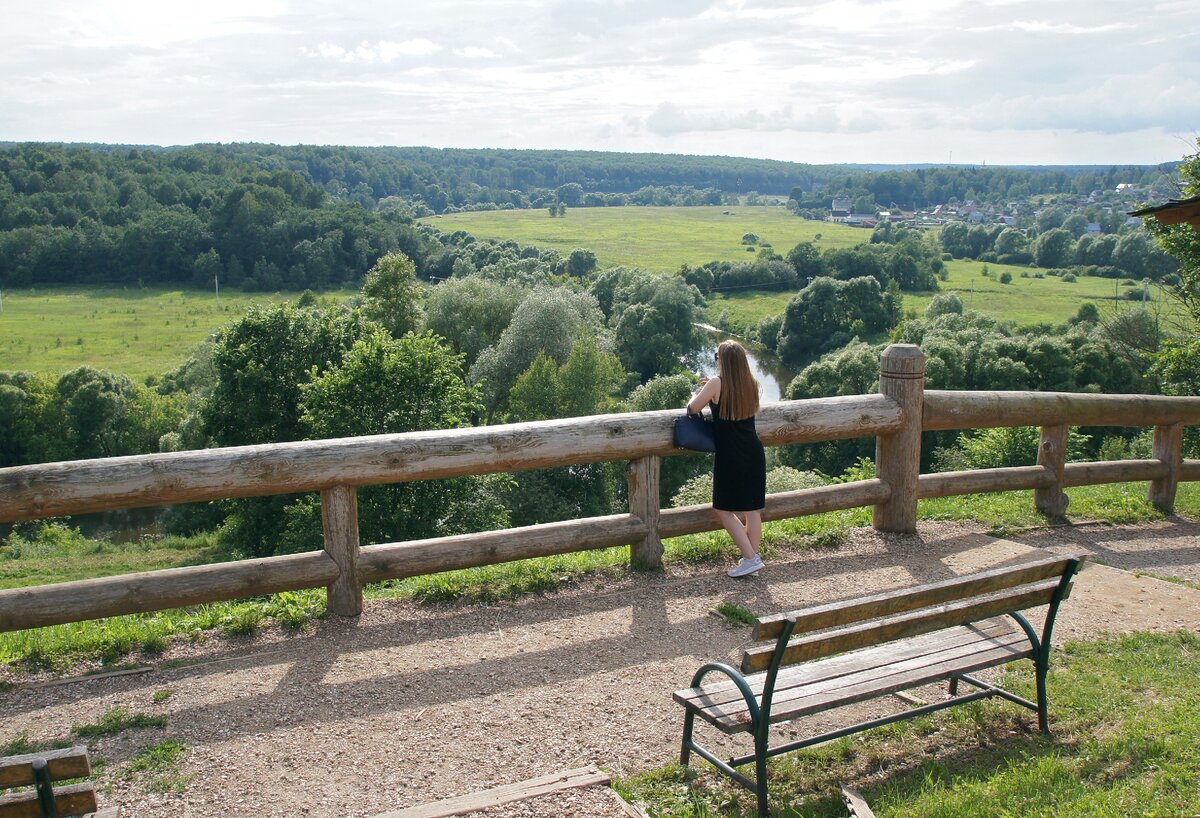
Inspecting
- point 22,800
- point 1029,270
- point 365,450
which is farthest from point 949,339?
point 1029,270

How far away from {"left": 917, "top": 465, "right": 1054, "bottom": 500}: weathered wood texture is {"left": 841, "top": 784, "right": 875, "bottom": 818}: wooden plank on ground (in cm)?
455

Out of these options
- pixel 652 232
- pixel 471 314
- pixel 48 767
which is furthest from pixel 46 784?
pixel 652 232

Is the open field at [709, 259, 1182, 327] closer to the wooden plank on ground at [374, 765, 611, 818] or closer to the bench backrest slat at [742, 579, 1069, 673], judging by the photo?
the bench backrest slat at [742, 579, 1069, 673]

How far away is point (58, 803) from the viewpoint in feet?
11.3

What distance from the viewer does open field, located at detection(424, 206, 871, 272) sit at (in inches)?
5133

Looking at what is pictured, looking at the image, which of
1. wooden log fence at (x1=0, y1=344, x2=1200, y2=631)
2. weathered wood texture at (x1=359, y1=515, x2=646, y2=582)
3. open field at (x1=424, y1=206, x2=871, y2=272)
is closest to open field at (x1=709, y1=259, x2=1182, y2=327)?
open field at (x1=424, y1=206, x2=871, y2=272)

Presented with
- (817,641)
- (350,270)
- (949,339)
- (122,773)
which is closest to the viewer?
(817,641)

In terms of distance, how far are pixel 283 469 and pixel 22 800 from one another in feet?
9.55

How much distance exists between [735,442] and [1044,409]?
3528 mm

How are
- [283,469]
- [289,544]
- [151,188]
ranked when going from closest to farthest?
[283,469] < [289,544] < [151,188]

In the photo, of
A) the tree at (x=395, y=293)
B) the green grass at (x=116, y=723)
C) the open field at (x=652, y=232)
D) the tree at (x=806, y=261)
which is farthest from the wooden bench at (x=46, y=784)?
the open field at (x=652, y=232)

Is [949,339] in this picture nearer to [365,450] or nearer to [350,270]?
[365,450]

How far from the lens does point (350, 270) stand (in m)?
111

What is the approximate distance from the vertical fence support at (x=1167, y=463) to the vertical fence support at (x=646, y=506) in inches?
227
